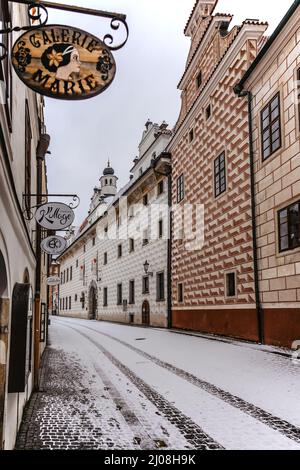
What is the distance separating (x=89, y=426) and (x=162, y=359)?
5488 mm

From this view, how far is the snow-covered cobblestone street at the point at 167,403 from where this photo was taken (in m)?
4.48

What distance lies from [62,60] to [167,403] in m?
4.56

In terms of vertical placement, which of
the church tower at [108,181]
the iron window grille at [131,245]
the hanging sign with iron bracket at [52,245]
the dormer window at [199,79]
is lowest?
the hanging sign with iron bracket at [52,245]

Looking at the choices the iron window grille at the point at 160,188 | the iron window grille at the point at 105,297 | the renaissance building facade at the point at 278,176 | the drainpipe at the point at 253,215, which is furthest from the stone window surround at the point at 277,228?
the iron window grille at the point at 105,297

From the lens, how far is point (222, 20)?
1702 centimetres

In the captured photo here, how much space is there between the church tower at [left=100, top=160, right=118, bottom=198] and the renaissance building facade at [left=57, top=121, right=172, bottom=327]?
23.1 ft

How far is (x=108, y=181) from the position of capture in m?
49.4

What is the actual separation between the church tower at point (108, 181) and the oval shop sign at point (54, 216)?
41869mm

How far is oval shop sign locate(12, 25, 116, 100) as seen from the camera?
351 centimetres

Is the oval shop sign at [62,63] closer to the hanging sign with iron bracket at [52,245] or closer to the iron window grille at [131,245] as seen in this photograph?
the hanging sign with iron bracket at [52,245]

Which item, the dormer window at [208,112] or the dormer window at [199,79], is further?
the dormer window at [199,79]

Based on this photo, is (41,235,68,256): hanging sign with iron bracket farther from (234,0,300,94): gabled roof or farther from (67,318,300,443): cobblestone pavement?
(234,0,300,94): gabled roof

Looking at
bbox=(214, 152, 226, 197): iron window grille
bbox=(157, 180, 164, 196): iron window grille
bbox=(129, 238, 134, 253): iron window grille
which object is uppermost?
bbox=(157, 180, 164, 196): iron window grille

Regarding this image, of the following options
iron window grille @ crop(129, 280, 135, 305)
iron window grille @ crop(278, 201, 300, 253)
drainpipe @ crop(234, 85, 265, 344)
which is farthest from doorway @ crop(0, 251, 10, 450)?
iron window grille @ crop(129, 280, 135, 305)
